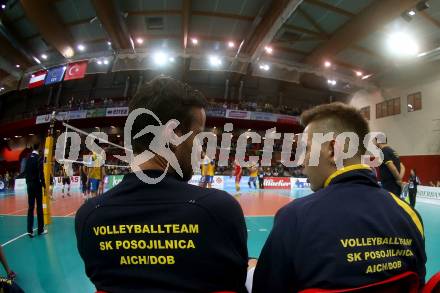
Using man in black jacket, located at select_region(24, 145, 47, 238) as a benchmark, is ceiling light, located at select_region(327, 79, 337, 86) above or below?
above

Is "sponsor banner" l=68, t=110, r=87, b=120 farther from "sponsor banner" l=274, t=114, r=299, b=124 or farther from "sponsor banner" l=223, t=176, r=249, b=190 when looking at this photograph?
"sponsor banner" l=274, t=114, r=299, b=124

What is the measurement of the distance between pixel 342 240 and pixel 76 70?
21985mm

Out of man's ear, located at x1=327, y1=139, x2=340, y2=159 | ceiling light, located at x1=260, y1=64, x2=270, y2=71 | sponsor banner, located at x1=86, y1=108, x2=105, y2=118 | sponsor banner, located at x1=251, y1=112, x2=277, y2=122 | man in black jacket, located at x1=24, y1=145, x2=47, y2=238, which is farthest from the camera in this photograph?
sponsor banner, located at x1=251, y1=112, x2=277, y2=122

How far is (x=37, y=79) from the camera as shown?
69.1 feet

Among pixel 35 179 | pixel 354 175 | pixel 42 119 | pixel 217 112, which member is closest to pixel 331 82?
pixel 217 112

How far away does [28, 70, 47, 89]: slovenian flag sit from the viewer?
68.1 feet

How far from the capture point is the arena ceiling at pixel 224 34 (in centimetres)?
1570

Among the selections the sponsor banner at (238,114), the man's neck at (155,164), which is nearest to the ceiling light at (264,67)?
the sponsor banner at (238,114)

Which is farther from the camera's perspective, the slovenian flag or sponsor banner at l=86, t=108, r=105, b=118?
sponsor banner at l=86, t=108, r=105, b=118

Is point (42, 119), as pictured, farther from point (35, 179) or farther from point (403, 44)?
point (403, 44)

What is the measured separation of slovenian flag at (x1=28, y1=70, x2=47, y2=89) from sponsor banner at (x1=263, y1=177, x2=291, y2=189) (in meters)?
18.3

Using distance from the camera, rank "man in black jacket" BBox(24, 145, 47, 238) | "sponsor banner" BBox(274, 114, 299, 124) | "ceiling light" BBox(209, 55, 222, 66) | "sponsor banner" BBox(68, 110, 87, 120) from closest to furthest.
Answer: "man in black jacket" BBox(24, 145, 47, 238) < "ceiling light" BBox(209, 55, 222, 66) < "sponsor banner" BBox(68, 110, 87, 120) < "sponsor banner" BBox(274, 114, 299, 124)

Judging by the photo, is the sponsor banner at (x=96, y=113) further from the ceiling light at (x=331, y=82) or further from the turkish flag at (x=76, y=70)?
the ceiling light at (x=331, y=82)

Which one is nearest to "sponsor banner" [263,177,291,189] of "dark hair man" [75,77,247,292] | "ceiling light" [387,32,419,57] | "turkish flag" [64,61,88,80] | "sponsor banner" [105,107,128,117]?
"ceiling light" [387,32,419,57]
